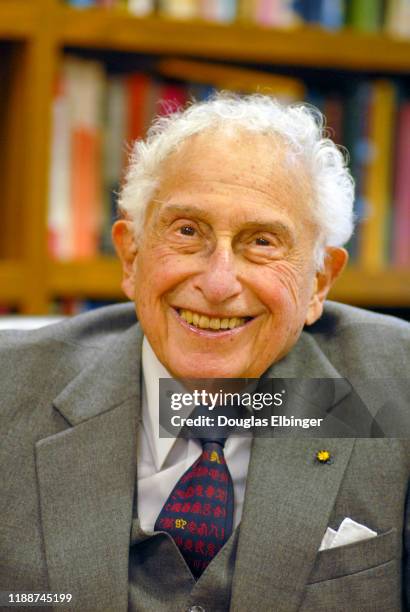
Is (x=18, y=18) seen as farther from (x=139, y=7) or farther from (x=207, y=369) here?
(x=207, y=369)

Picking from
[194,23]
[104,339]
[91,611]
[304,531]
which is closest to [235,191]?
[104,339]

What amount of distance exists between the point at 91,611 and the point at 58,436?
253 millimetres

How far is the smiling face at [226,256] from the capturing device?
4.21 feet

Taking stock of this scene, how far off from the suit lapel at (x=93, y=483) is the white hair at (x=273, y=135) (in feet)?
0.83

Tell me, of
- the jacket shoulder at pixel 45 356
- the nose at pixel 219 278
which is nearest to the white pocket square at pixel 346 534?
the nose at pixel 219 278

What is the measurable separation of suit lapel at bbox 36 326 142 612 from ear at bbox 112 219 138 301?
107 millimetres

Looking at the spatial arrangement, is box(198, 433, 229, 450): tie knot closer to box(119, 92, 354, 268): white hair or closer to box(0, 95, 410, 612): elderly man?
box(0, 95, 410, 612): elderly man

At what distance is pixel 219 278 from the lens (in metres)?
1.26

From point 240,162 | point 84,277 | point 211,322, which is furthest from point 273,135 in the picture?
point 84,277

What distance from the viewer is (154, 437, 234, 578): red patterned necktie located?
4.09 ft

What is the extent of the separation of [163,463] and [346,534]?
28cm

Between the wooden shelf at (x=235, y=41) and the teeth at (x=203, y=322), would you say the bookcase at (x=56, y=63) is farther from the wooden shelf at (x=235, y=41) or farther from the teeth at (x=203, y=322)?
the teeth at (x=203, y=322)

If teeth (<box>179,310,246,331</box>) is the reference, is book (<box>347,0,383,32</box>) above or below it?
above

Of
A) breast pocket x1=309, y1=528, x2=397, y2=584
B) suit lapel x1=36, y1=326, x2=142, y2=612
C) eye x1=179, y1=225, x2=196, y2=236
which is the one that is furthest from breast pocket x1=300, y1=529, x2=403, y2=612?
eye x1=179, y1=225, x2=196, y2=236
